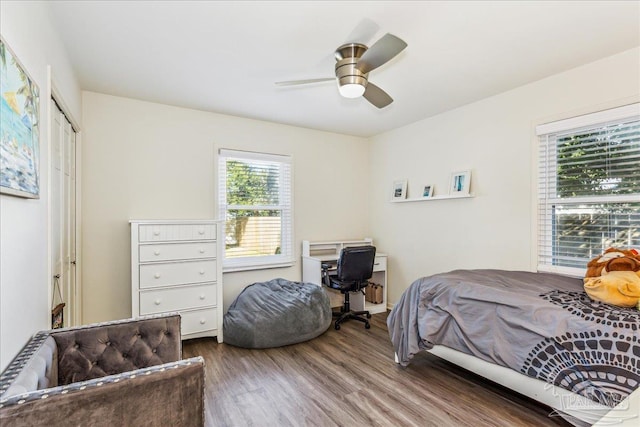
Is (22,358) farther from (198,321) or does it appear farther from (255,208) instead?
(255,208)

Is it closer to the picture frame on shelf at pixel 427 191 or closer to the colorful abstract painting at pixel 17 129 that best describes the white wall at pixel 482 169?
the picture frame on shelf at pixel 427 191

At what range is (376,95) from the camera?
2498 mm

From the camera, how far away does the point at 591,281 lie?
6.37 feet

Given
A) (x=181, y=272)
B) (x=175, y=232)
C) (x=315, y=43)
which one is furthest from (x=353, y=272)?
(x=315, y=43)

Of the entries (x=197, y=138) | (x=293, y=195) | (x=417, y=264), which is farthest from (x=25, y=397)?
(x=417, y=264)

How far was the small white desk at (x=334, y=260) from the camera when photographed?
4078 millimetres

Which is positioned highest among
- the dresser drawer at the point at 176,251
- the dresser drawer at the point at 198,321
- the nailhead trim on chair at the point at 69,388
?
the dresser drawer at the point at 176,251

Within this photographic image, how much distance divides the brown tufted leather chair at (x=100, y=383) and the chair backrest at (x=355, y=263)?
2.14 metres

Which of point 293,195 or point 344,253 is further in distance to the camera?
point 293,195

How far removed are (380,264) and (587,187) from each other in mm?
2369

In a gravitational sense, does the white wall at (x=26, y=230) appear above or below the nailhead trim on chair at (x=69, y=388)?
above

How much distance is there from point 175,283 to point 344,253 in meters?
1.74

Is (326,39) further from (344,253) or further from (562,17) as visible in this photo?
(344,253)

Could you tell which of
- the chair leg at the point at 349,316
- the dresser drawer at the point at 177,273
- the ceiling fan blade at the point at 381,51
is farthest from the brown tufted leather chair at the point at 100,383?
the chair leg at the point at 349,316
